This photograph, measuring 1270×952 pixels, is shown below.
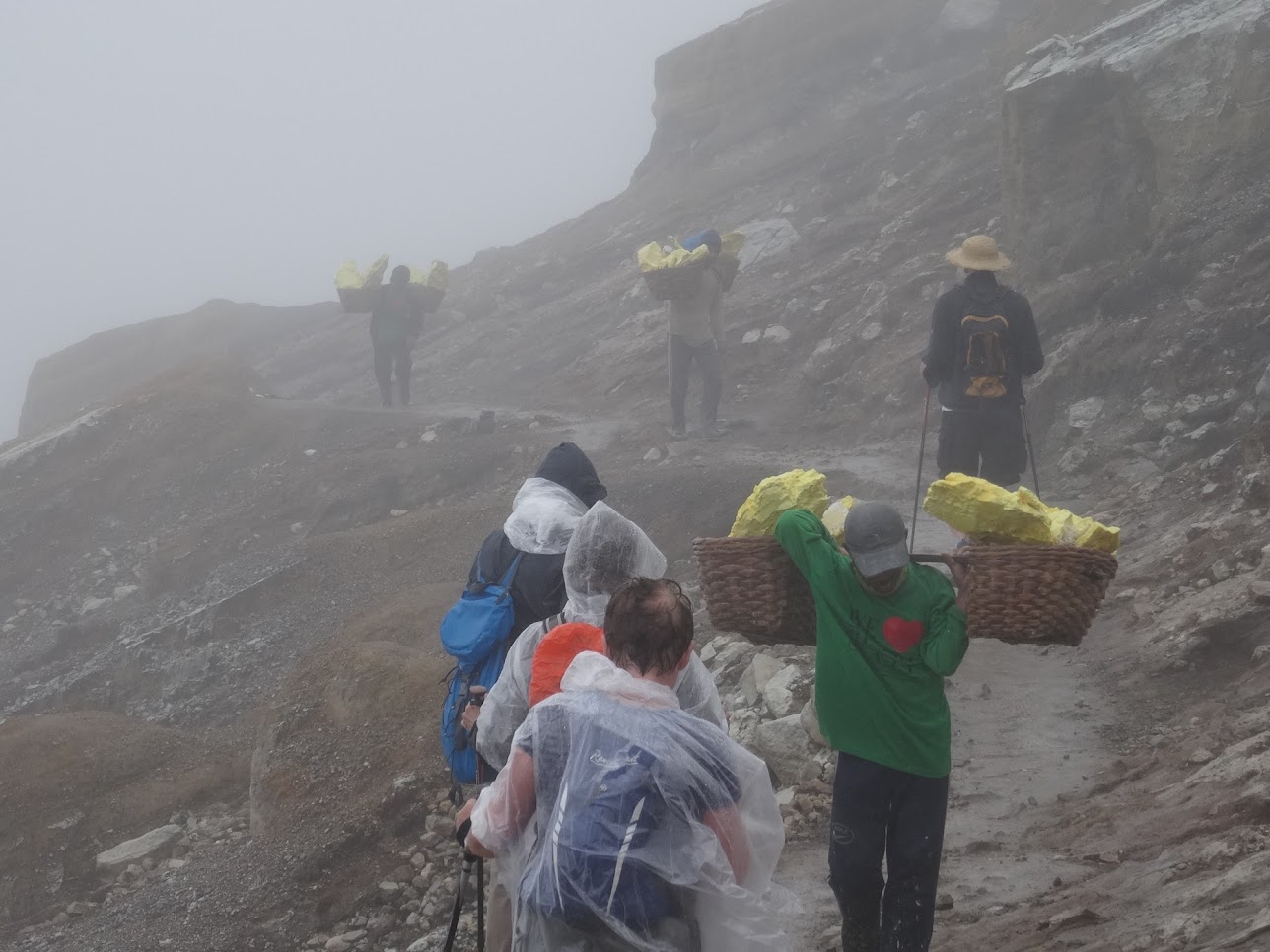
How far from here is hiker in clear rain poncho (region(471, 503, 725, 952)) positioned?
3213mm

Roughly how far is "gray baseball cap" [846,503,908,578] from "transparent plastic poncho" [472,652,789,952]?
0.74 m

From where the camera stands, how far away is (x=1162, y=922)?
304cm

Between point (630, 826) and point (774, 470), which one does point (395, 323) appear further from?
point (630, 826)

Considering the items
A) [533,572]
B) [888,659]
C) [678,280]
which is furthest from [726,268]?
[888,659]

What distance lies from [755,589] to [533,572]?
3.06 feet

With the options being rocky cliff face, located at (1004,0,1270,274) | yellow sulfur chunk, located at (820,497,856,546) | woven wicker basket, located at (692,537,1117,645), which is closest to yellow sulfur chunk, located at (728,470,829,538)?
yellow sulfur chunk, located at (820,497,856,546)

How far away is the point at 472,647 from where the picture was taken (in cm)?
387

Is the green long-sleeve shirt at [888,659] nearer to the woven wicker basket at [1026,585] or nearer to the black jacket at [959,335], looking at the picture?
the woven wicker basket at [1026,585]

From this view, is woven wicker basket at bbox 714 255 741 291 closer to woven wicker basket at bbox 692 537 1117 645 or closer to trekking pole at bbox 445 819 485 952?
woven wicker basket at bbox 692 537 1117 645

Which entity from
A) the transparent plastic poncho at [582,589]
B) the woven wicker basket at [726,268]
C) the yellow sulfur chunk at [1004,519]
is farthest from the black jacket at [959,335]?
the woven wicker basket at [726,268]

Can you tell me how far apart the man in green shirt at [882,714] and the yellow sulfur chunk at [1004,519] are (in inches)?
6.5

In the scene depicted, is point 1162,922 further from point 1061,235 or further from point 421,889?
point 1061,235

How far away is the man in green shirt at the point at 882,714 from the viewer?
3061 millimetres

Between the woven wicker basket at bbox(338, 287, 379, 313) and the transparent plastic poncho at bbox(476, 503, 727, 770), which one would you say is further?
the woven wicker basket at bbox(338, 287, 379, 313)
